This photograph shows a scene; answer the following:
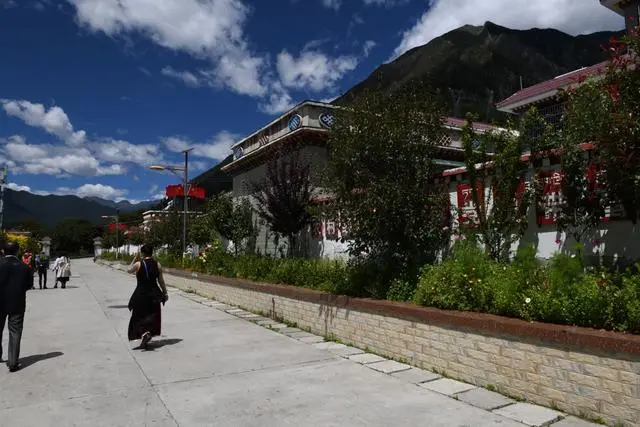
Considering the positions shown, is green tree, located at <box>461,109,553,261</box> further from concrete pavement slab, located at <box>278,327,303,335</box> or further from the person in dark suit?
the person in dark suit

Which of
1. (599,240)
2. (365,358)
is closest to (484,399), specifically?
(365,358)

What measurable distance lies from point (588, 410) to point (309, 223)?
9275 mm

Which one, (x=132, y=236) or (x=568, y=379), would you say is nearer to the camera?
(x=568, y=379)

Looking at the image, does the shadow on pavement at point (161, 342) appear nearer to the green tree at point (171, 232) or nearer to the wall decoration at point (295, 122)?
the wall decoration at point (295, 122)

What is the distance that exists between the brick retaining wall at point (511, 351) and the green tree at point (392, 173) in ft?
2.82

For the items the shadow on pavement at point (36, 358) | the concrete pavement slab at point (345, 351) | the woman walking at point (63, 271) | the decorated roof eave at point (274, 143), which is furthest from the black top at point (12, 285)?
the woman walking at point (63, 271)

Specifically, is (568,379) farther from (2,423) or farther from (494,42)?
(494,42)

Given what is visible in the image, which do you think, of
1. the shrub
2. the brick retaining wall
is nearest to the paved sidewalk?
the brick retaining wall

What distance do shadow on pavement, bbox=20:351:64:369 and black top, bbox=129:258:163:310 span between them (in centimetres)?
135

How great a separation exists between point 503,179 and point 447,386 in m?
3.20

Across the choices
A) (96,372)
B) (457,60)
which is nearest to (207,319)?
(96,372)

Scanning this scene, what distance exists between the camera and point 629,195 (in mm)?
5895

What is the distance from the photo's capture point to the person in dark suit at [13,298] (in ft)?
23.5

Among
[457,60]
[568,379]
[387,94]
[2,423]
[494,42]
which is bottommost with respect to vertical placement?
[2,423]
